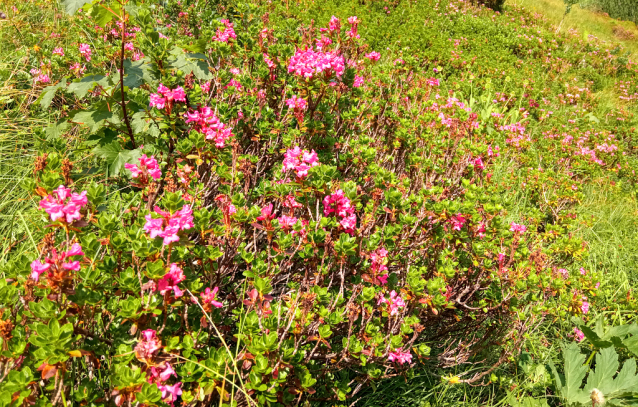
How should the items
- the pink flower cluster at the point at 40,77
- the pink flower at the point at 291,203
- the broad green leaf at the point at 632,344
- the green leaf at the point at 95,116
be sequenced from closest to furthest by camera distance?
the pink flower at the point at 291,203 < the green leaf at the point at 95,116 < the broad green leaf at the point at 632,344 < the pink flower cluster at the point at 40,77

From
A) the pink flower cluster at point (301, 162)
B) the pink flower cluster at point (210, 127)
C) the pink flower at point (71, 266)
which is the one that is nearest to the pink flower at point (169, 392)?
the pink flower at point (71, 266)

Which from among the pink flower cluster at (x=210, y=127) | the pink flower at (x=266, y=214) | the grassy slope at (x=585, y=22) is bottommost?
the pink flower at (x=266, y=214)

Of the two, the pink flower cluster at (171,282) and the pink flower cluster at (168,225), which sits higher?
the pink flower cluster at (168,225)

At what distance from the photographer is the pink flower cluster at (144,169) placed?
1.63 metres

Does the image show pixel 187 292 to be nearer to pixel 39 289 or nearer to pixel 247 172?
pixel 39 289

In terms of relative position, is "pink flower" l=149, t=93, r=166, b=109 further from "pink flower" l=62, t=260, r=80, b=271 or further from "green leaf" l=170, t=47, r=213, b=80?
"pink flower" l=62, t=260, r=80, b=271

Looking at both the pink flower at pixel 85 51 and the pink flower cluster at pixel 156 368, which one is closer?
the pink flower cluster at pixel 156 368

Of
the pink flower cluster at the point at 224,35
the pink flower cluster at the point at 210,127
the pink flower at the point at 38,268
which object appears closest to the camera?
the pink flower at the point at 38,268

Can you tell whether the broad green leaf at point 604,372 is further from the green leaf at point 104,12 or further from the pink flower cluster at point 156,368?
the green leaf at point 104,12

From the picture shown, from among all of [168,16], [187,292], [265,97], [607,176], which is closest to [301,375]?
[187,292]

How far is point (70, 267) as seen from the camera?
1169 mm

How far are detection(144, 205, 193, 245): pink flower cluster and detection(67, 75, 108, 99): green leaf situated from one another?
149 centimetres

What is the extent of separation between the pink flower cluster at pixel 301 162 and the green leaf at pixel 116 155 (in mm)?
1103

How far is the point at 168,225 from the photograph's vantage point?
131cm
